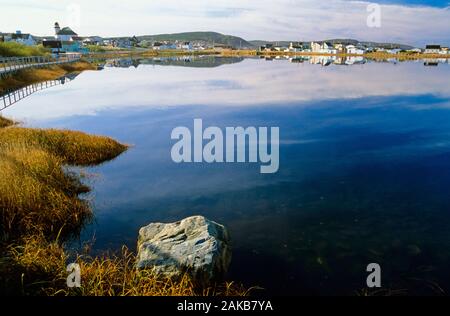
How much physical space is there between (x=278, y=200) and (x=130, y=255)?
686 cm

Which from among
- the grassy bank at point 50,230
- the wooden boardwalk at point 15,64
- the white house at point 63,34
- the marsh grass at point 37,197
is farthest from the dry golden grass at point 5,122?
the white house at point 63,34

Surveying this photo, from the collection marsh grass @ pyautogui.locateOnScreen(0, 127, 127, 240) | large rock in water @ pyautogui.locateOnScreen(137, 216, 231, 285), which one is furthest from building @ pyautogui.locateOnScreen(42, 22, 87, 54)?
large rock in water @ pyautogui.locateOnScreen(137, 216, 231, 285)

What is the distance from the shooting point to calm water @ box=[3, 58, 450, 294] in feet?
35.8

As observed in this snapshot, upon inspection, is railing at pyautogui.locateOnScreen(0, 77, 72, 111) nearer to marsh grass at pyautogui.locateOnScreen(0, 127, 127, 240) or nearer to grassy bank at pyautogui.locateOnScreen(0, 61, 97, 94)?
grassy bank at pyautogui.locateOnScreen(0, 61, 97, 94)

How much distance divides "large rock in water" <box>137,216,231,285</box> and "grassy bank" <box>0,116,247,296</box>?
0.96 ft

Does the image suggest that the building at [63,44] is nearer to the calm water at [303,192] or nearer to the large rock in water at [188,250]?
the calm water at [303,192]

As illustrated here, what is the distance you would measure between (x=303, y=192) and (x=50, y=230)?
32.9ft

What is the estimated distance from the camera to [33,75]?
56438mm

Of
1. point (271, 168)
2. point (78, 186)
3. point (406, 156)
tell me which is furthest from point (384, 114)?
point (78, 186)

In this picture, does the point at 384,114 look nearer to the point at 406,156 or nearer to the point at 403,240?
the point at 406,156

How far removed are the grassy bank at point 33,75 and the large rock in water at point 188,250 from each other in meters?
39.1

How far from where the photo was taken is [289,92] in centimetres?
5250

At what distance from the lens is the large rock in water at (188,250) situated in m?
9.10

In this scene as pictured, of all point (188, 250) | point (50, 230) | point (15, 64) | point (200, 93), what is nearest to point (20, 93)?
point (15, 64)
